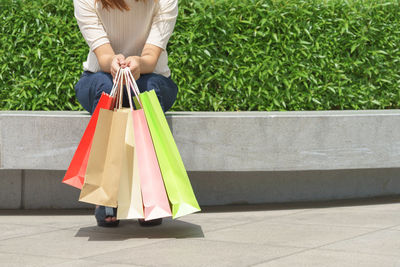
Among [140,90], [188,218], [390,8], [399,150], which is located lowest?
[188,218]

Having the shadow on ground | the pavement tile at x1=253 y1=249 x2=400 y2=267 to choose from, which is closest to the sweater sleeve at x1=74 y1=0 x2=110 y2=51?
the shadow on ground

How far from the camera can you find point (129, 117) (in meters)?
3.74

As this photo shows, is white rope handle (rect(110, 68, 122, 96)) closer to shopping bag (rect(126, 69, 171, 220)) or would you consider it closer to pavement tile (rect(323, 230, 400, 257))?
shopping bag (rect(126, 69, 171, 220))

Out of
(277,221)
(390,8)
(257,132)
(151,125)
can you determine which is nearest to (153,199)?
(151,125)

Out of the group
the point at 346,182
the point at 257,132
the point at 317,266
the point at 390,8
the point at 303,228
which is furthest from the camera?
the point at 390,8

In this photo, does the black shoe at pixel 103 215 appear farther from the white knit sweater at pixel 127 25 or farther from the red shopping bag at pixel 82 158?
the white knit sweater at pixel 127 25

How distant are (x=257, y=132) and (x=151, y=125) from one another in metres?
1.22

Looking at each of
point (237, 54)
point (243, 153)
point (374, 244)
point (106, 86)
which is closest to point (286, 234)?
point (374, 244)

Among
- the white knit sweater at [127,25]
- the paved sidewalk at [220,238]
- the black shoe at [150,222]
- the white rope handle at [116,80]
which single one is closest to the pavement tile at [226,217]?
the paved sidewalk at [220,238]

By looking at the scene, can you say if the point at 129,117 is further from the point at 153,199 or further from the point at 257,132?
the point at 257,132

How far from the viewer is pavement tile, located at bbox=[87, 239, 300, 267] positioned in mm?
3193

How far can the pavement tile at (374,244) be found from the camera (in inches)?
135

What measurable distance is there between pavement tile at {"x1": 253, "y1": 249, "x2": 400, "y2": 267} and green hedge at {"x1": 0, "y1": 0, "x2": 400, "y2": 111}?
7.71ft

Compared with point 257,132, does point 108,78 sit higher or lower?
higher
